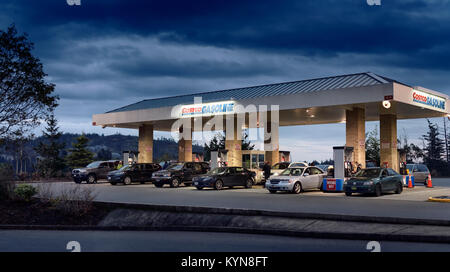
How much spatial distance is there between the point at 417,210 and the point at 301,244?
6555 millimetres

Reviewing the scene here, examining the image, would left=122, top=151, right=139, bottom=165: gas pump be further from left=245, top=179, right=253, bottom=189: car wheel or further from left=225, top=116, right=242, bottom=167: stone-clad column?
left=245, top=179, right=253, bottom=189: car wheel

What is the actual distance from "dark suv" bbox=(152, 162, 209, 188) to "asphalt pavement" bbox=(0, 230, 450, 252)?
18.4 m

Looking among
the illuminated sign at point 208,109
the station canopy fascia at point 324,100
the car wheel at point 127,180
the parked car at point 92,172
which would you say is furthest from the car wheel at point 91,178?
the illuminated sign at point 208,109

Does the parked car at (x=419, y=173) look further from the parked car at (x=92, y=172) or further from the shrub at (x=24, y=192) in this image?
the shrub at (x=24, y=192)

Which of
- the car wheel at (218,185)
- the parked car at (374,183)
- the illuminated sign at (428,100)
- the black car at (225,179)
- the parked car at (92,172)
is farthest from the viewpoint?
the parked car at (92,172)

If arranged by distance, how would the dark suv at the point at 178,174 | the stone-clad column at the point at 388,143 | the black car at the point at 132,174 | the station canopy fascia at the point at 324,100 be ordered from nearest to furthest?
the station canopy fascia at the point at 324,100, the stone-clad column at the point at 388,143, the dark suv at the point at 178,174, the black car at the point at 132,174

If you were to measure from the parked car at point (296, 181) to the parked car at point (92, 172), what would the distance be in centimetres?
1730

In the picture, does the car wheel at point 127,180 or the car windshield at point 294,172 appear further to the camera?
the car wheel at point 127,180

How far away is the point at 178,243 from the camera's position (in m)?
10.8

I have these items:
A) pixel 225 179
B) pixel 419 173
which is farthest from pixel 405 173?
pixel 225 179

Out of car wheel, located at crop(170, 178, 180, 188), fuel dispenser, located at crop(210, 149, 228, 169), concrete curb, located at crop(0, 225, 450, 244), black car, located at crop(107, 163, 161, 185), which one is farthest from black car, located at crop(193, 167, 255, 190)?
concrete curb, located at crop(0, 225, 450, 244)

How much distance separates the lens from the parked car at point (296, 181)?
81.8ft
